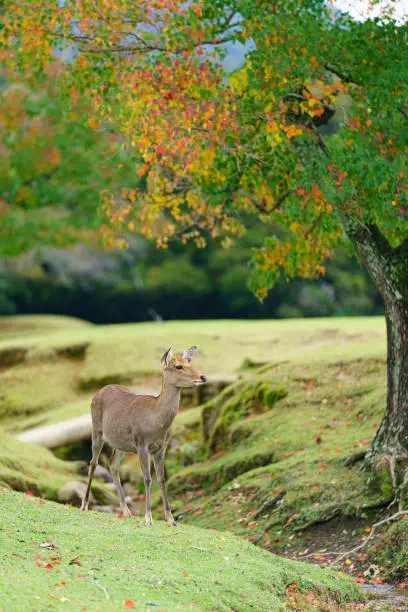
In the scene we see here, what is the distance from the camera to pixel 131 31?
1361 cm

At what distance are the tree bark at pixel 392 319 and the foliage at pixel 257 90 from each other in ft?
1.22

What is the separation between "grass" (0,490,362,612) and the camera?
7.48 meters

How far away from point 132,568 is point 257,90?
22.8 ft

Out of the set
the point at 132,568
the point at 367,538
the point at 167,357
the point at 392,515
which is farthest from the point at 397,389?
the point at 132,568

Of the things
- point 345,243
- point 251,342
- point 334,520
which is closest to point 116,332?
point 251,342

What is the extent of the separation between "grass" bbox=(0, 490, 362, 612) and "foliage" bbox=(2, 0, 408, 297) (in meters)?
4.84

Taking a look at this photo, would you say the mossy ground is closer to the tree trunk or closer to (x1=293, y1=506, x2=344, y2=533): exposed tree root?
(x1=293, y1=506, x2=344, y2=533): exposed tree root

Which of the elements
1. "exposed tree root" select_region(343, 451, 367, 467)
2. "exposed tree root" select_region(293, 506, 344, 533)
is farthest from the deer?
"exposed tree root" select_region(343, 451, 367, 467)

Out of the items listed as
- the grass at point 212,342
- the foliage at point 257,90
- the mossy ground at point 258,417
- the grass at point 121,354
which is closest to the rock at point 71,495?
the mossy ground at point 258,417

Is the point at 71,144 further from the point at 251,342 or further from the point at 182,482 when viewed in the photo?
the point at 182,482

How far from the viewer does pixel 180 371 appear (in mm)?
10875

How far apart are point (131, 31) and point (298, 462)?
24.8ft

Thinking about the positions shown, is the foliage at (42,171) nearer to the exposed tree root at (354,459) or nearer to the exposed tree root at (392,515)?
the exposed tree root at (354,459)

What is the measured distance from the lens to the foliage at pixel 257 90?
12.1 m
